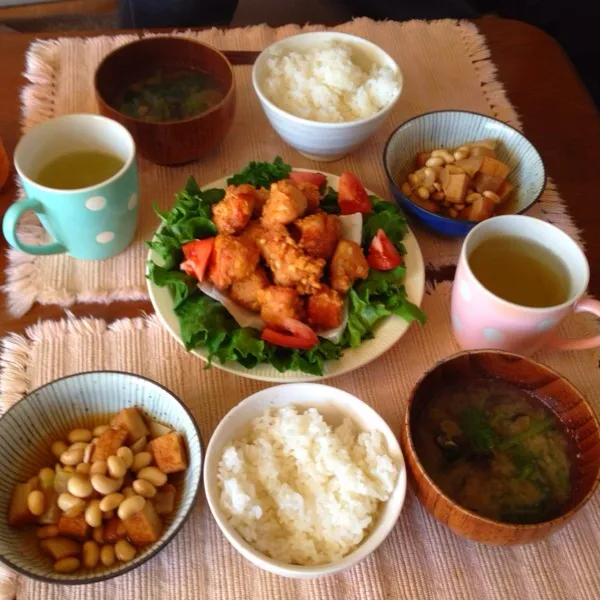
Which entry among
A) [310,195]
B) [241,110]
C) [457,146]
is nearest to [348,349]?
[310,195]

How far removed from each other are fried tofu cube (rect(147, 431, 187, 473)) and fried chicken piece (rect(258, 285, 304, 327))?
0.25m

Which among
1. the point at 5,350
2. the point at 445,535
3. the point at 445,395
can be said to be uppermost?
the point at 445,395

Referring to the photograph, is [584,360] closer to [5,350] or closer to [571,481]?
[571,481]

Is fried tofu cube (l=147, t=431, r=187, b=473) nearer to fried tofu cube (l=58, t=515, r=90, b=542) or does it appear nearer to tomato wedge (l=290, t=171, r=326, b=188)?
fried tofu cube (l=58, t=515, r=90, b=542)

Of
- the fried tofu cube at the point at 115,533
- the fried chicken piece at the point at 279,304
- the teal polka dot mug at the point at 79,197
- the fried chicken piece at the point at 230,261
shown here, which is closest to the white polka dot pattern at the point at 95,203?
the teal polka dot mug at the point at 79,197

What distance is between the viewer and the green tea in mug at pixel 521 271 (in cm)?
108

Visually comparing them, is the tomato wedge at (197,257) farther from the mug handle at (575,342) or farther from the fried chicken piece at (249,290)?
the mug handle at (575,342)

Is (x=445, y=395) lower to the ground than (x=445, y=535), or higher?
higher

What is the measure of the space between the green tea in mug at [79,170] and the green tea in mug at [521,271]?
0.69m

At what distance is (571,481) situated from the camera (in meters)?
0.91

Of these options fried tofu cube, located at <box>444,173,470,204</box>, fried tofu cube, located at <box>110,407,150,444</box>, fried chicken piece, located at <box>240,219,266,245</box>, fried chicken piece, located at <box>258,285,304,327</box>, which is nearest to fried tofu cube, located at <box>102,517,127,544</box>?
fried tofu cube, located at <box>110,407,150,444</box>

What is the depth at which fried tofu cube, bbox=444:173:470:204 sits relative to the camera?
1305 mm

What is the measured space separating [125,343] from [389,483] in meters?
0.53

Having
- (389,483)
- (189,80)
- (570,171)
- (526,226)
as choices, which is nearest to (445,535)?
(389,483)
